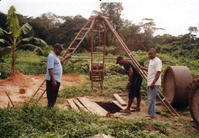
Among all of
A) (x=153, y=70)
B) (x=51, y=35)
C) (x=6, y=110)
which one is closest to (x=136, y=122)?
(x=153, y=70)

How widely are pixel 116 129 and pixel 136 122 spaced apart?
566 millimetres

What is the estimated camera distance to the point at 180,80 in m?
6.76

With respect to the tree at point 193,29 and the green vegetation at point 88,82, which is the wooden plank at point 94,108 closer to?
the green vegetation at point 88,82

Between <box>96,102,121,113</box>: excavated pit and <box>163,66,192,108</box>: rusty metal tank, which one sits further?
<box>96,102,121,113</box>: excavated pit

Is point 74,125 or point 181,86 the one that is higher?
point 181,86

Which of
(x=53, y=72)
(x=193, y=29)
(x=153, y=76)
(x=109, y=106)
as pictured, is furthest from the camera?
(x=193, y=29)

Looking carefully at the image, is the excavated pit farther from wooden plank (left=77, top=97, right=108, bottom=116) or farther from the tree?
the tree

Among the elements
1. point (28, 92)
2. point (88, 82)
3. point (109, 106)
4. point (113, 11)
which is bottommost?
point (109, 106)

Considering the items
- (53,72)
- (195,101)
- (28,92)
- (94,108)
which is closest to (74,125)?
(53,72)

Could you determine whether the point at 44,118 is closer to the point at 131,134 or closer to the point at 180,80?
the point at 131,134

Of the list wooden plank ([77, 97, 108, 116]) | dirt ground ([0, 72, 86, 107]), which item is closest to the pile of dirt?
dirt ground ([0, 72, 86, 107])

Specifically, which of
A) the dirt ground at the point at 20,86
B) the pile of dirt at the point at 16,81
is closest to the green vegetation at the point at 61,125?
the dirt ground at the point at 20,86

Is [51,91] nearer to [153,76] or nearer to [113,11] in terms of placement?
[153,76]

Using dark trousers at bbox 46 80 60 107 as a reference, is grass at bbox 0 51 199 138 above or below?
below
